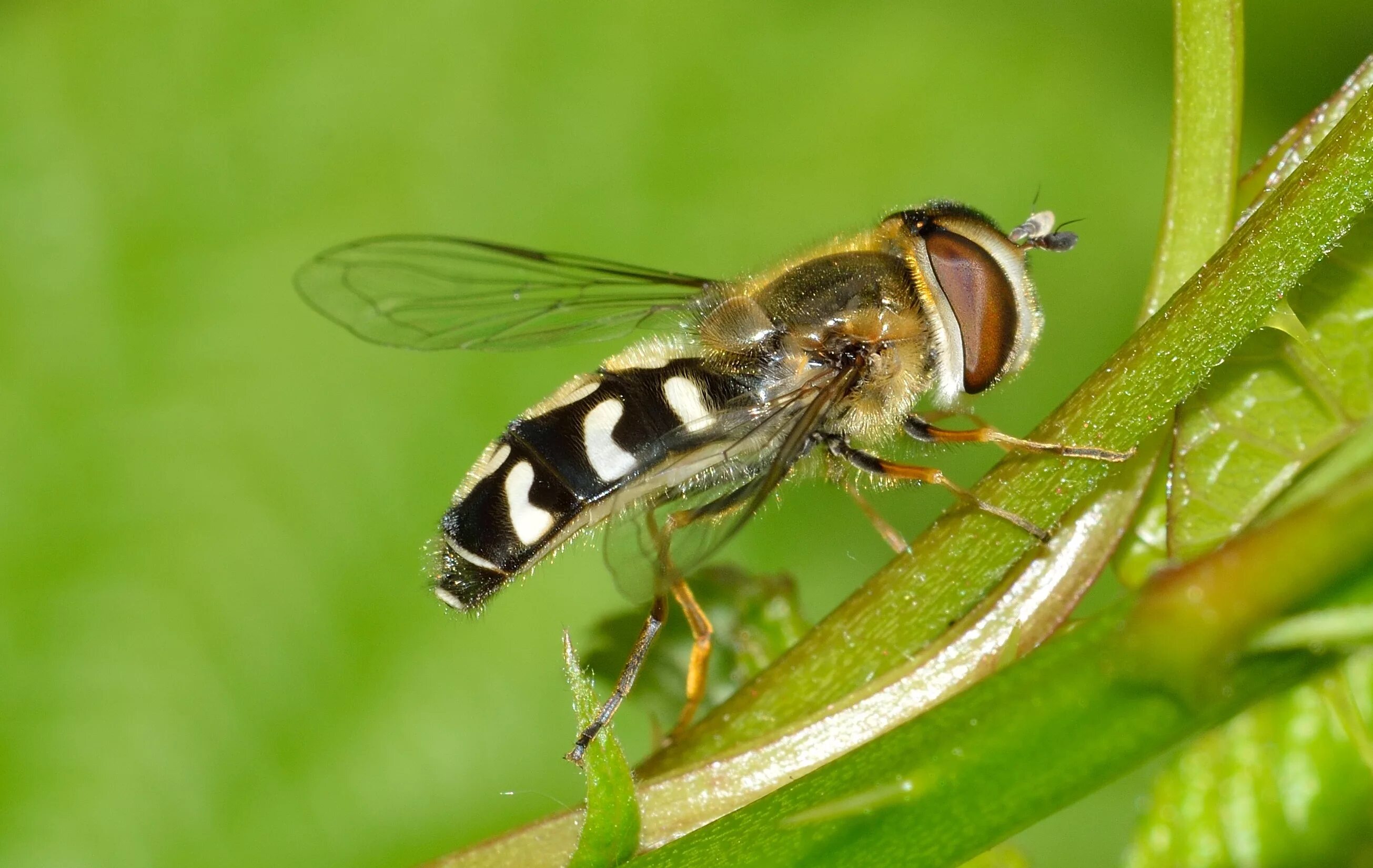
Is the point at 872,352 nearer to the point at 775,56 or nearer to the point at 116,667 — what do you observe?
the point at 775,56

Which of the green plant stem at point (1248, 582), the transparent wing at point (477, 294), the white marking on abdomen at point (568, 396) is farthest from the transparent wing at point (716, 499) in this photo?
the green plant stem at point (1248, 582)

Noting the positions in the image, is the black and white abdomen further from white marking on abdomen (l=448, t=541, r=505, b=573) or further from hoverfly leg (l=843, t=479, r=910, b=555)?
hoverfly leg (l=843, t=479, r=910, b=555)

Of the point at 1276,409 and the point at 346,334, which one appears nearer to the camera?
the point at 1276,409

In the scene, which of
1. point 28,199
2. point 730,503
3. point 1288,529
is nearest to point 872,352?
point 730,503

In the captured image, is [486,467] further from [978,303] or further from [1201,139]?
[1201,139]

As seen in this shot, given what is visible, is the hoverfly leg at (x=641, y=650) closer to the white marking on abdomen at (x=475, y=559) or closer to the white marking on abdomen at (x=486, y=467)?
the white marking on abdomen at (x=475, y=559)

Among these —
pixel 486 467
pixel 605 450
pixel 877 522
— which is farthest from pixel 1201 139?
pixel 486 467

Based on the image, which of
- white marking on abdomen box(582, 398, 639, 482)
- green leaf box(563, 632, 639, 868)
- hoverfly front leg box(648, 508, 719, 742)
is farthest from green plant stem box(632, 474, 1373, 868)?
white marking on abdomen box(582, 398, 639, 482)

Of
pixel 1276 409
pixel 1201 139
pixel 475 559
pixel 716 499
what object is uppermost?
pixel 1201 139
